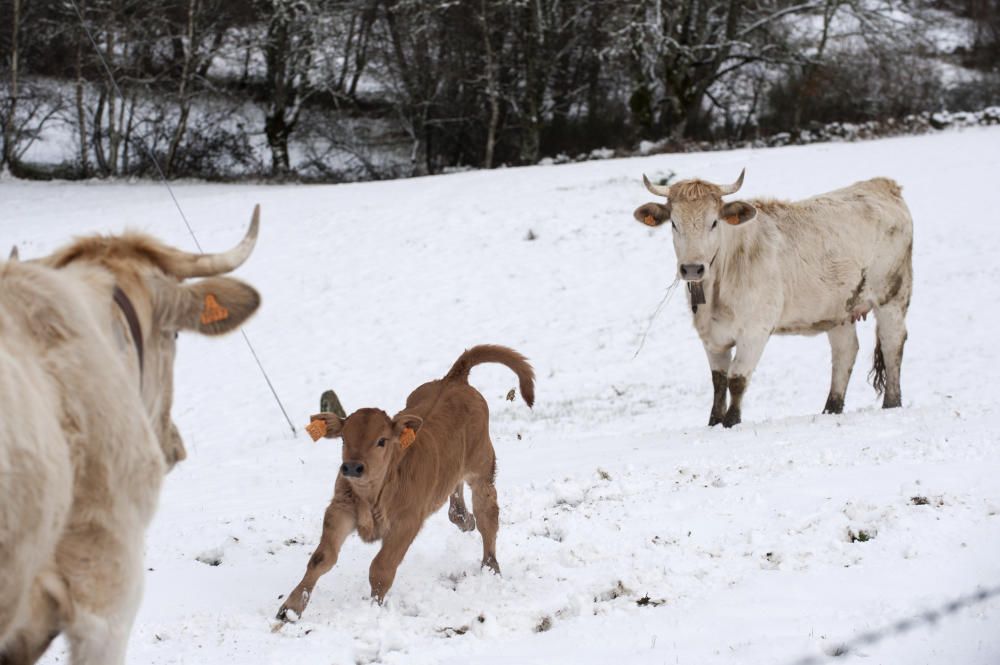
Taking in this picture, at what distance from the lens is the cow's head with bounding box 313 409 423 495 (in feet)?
18.4

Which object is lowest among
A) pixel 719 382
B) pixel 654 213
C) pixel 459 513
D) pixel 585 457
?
pixel 585 457

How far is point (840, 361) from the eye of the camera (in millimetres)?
11844

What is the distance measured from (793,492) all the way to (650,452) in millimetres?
2276

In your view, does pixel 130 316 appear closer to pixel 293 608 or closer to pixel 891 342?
pixel 293 608

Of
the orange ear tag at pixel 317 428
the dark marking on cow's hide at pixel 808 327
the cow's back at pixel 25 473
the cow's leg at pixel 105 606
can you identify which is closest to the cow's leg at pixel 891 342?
the dark marking on cow's hide at pixel 808 327

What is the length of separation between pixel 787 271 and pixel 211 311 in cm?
773

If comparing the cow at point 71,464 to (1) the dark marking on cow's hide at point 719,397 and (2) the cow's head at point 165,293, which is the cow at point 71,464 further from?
(1) the dark marking on cow's hide at point 719,397

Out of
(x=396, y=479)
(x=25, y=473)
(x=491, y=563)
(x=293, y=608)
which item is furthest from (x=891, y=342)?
(x=25, y=473)

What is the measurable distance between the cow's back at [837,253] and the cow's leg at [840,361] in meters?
0.33

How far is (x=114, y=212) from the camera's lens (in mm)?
25625

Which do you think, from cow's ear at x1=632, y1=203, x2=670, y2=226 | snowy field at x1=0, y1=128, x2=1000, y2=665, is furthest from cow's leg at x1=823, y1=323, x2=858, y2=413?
cow's ear at x1=632, y1=203, x2=670, y2=226

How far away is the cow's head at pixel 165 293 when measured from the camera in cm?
406

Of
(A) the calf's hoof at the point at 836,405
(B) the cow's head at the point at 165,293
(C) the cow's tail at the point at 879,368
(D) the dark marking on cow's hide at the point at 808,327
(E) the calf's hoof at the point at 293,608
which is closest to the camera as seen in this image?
(B) the cow's head at the point at 165,293

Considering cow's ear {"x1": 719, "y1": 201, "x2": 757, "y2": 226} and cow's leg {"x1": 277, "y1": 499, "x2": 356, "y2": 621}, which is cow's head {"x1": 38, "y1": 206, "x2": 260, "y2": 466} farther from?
cow's ear {"x1": 719, "y1": 201, "x2": 757, "y2": 226}
